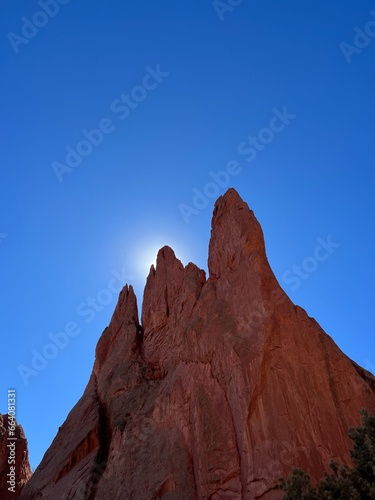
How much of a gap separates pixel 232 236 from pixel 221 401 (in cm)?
1335

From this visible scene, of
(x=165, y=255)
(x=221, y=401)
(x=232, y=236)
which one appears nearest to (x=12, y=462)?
(x=165, y=255)

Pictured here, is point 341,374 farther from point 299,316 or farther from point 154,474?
point 154,474

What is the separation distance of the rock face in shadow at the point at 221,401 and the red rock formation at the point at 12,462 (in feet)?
60.9

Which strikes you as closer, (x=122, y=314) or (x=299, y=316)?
(x=299, y=316)

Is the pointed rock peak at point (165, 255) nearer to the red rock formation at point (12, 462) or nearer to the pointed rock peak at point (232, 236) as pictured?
the pointed rock peak at point (232, 236)

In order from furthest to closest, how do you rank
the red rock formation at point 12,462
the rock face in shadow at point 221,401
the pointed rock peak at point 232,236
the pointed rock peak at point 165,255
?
1. the red rock formation at point 12,462
2. the pointed rock peak at point 165,255
3. the pointed rock peak at point 232,236
4. the rock face in shadow at point 221,401

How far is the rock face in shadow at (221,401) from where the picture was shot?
2361cm

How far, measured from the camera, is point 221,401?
26.7m

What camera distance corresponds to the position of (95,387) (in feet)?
135

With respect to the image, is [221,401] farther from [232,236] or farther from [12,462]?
[12,462]

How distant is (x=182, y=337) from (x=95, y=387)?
1282cm

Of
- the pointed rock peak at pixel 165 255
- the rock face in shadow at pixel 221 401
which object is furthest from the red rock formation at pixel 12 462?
the pointed rock peak at pixel 165 255

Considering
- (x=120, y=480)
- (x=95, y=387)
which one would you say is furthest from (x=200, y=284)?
(x=120, y=480)

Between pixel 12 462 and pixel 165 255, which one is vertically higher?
pixel 165 255
